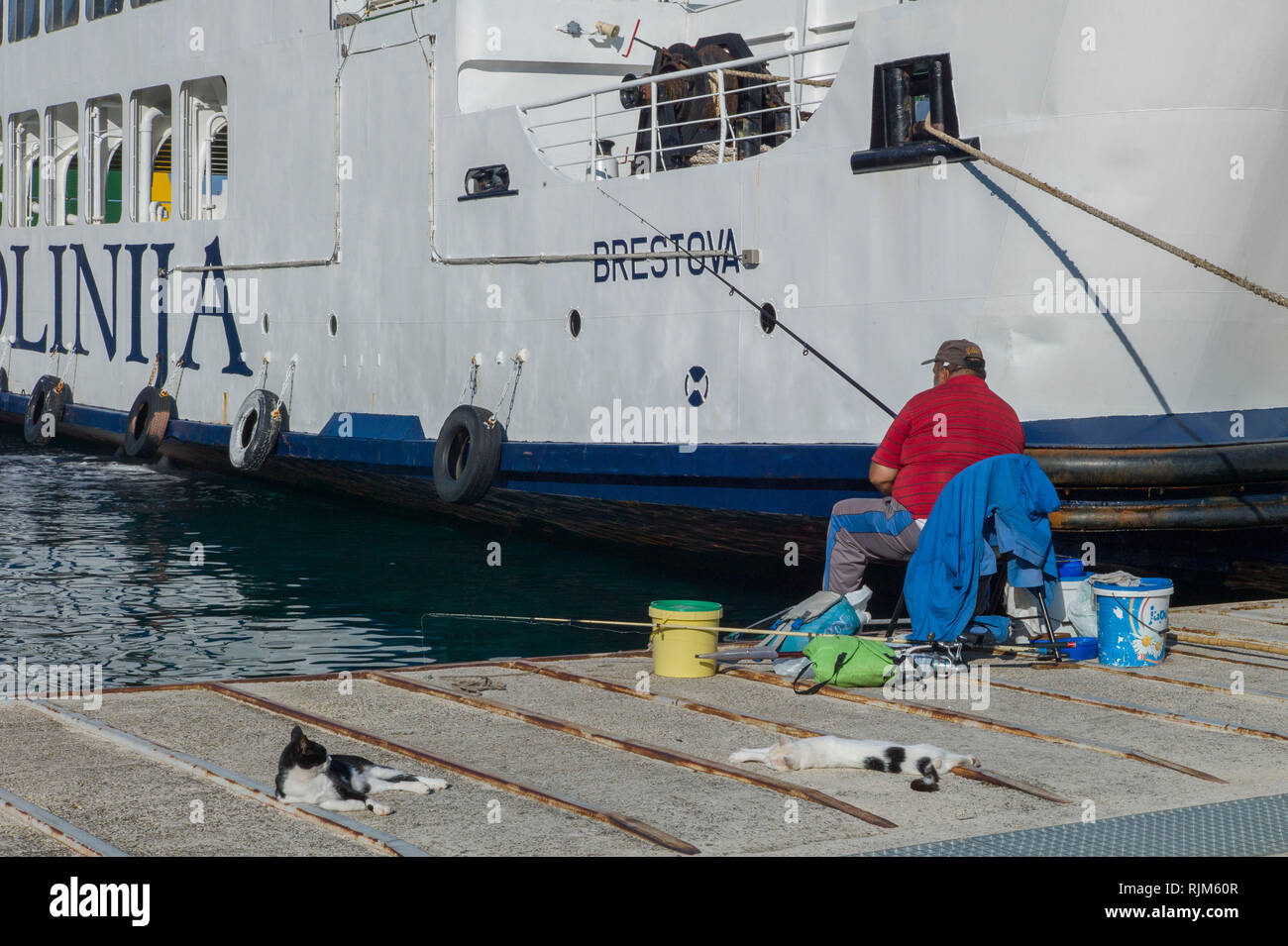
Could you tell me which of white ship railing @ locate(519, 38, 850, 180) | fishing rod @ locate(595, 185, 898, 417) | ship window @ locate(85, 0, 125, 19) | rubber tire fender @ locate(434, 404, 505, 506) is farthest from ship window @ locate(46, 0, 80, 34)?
fishing rod @ locate(595, 185, 898, 417)

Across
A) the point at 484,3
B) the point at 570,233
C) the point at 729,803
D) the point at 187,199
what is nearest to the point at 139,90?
the point at 187,199

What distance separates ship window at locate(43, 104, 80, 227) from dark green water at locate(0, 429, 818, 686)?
16.4 ft

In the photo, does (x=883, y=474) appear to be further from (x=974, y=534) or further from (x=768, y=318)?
(x=768, y=318)

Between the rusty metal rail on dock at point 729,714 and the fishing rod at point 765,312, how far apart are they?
2959mm

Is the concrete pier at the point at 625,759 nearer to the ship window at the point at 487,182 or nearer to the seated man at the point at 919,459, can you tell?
the seated man at the point at 919,459

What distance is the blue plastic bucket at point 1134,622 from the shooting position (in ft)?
20.6

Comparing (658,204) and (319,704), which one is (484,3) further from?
(319,704)

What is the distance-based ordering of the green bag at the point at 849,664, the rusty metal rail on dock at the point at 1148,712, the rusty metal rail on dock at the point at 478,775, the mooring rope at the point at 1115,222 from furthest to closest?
the mooring rope at the point at 1115,222
the green bag at the point at 849,664
the rusty metal rail on dock at the point at 1148,712
the rusty metal rail on dock at the point at 478,775

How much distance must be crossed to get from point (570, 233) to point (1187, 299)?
4.11m

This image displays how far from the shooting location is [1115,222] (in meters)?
7.46

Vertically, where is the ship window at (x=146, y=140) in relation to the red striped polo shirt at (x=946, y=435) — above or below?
above

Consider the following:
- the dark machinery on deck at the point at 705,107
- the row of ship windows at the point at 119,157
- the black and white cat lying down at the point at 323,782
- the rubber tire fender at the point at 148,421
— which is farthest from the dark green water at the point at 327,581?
the black and white cat lying down at the point at 323,782

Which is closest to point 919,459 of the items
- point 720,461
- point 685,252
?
point 720,461
